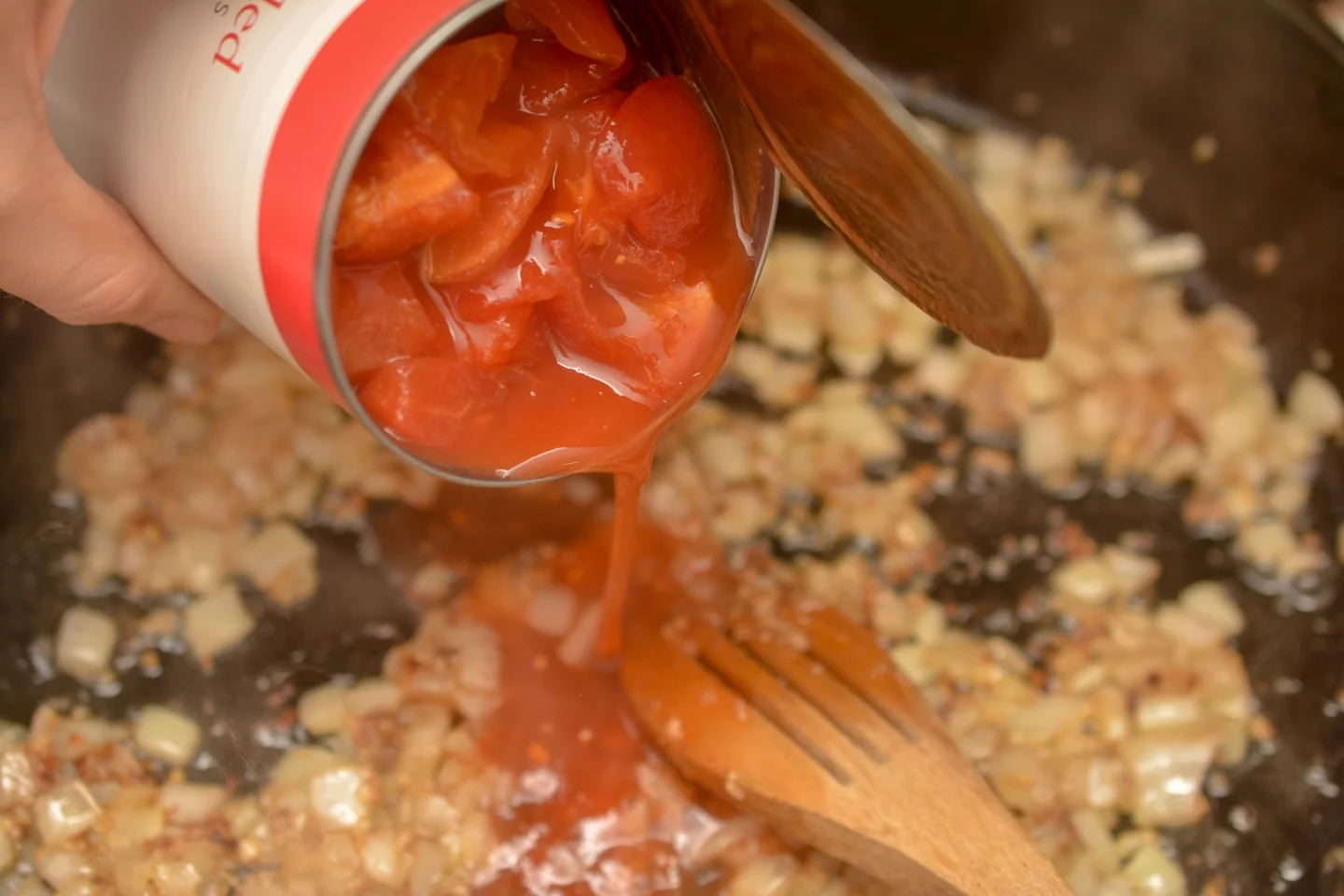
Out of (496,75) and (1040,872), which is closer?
(496,75)

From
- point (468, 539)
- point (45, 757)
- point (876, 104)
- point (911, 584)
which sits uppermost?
point (876, 104)

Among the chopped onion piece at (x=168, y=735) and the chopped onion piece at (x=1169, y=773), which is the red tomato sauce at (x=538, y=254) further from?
the chopped onion piece at (x=1169, y=773)

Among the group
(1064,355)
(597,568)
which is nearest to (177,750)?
(597,568)

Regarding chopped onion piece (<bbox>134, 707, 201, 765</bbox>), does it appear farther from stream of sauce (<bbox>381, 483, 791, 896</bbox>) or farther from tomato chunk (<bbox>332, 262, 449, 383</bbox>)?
tomato chunk (<bbox>332, 262, 449, 383</bbox>)

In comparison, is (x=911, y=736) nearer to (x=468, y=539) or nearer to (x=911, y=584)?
(x=911, y=584)

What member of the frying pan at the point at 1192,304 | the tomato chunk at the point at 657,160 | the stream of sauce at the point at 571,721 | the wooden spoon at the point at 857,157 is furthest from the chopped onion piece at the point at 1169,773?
the tomato chunk at the point at 657,160

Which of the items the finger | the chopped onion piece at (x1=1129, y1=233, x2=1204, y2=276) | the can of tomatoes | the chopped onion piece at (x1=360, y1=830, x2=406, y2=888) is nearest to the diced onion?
the chopped onion piece at (x1=360, y1=830, x2=406, y2=888)
